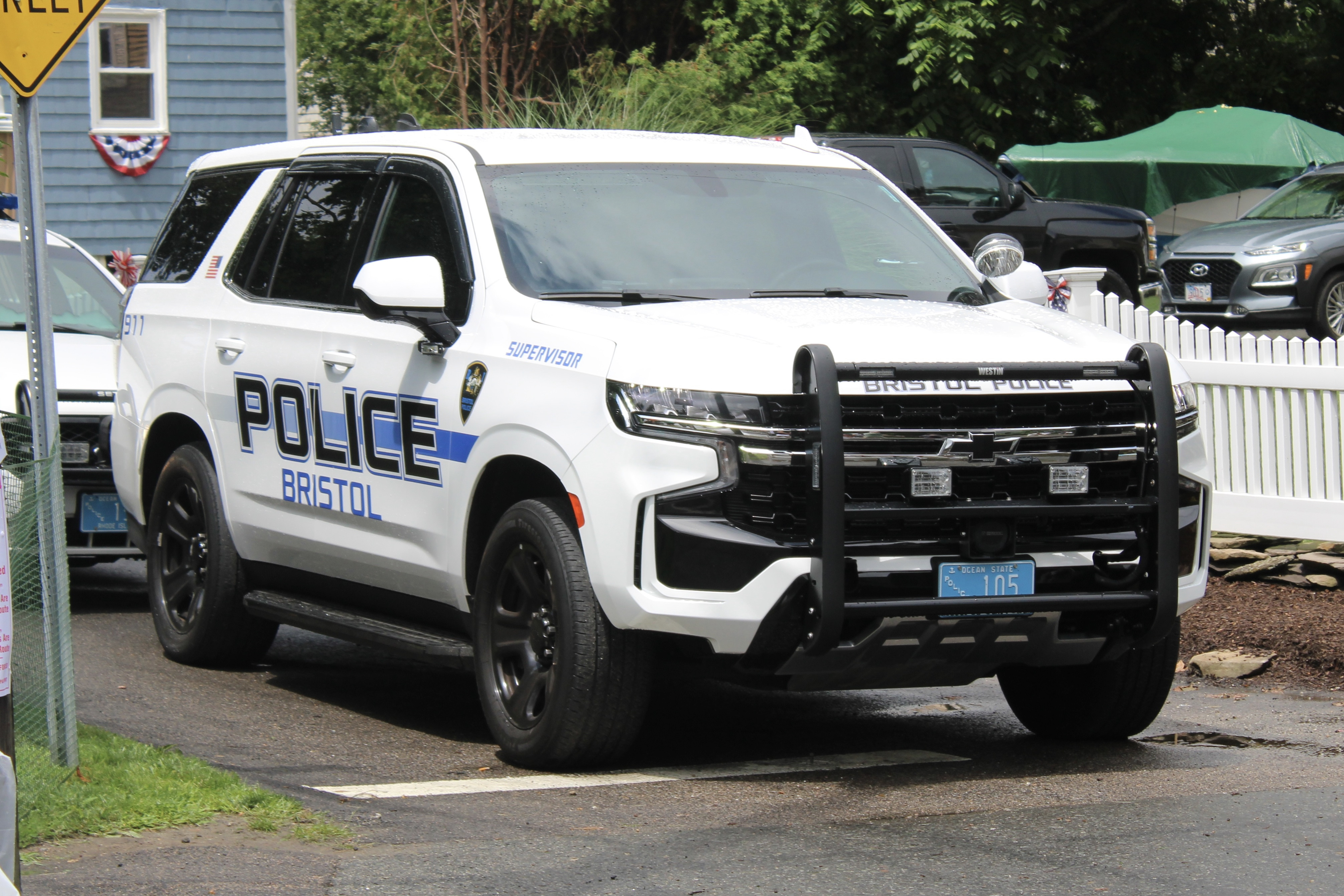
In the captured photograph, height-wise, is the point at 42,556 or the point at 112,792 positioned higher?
the point at 42,556

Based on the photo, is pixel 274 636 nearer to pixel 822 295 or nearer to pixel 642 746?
pixel 642 746

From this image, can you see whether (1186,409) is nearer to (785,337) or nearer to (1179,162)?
(785,337)

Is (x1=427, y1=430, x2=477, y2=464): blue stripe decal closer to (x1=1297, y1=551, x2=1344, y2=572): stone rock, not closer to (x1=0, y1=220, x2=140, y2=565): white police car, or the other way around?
(x1=0, y1=220, x2=140, y2=565): white police car

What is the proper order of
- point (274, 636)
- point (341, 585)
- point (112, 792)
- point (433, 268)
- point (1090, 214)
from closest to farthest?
point (112, 792) < point (433, 268) < point (341, 585) < point (274, 636) < point (1090, 214)

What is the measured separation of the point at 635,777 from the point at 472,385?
4.55ft

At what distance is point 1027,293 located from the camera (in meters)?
7.28

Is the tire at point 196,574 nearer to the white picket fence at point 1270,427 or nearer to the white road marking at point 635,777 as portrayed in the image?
the white road marking at point 635,777

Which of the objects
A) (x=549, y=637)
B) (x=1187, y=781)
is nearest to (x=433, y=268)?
Result: (x=549, y=637)

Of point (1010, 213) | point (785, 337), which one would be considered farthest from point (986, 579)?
point (1010, 213)

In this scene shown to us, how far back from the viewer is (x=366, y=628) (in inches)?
269

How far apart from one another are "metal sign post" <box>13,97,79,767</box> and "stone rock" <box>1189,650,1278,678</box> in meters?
4.84

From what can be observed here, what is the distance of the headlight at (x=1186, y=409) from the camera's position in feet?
20.3

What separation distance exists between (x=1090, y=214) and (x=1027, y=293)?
11.9 metres

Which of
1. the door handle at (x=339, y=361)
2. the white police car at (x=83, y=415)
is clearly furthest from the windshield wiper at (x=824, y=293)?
the white police car at (x=83, y=415)
